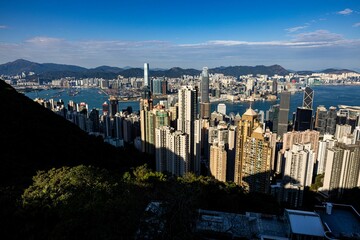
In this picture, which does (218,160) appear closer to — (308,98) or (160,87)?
(308,98)

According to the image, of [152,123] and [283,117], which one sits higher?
[152,123]

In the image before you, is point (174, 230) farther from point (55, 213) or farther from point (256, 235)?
point (256, 235)

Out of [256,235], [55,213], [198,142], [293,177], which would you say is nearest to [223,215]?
[256,235]

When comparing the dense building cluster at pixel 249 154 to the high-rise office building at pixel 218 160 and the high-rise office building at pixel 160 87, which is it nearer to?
the high-rise office building at pixel 218 160

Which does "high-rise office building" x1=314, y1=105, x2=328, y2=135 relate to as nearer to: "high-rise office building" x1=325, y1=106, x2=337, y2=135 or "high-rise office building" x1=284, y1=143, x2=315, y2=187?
"high-rise office building" x1=325, y1=106, x2=337, y2=135

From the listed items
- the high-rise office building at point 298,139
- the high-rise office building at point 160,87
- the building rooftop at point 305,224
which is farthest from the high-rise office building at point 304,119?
the high-rise office building at point 160,87

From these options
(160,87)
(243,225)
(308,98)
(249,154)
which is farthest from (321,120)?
(160,87)
